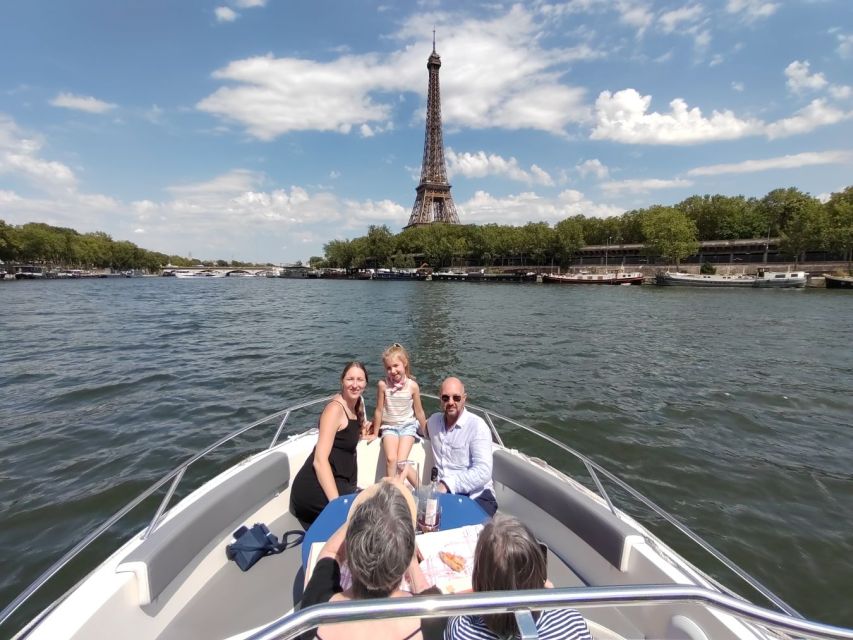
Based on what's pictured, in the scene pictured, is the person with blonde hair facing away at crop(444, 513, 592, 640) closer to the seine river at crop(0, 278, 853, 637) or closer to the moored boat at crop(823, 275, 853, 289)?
the seine river at crop(0, 278, 853, 637)

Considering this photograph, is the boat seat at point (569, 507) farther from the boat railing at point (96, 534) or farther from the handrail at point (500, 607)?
the boat railing at point (96, 534)

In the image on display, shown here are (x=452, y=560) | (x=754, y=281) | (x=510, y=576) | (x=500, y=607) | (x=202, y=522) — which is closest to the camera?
(x=500, y=607)

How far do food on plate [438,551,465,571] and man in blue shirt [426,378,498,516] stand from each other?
104 centimetres

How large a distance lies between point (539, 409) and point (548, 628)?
8203mm

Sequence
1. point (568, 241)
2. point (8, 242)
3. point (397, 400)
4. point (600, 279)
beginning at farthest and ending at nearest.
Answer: point (568, 241) → point (8, 242) → point (600, 279) → point (397, 400)

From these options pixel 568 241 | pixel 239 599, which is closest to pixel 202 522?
pixel 239 599

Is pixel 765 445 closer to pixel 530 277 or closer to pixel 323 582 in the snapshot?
pixel 323 582

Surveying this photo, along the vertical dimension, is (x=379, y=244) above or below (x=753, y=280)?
above

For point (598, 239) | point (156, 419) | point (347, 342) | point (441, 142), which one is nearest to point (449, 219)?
point (441, 142)

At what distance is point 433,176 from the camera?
103 meters

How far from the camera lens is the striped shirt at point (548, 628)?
1.62 m

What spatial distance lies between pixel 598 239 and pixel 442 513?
323 ft

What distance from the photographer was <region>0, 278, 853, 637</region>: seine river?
5250 mm

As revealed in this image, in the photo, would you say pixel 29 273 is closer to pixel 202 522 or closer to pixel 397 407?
pixel 397 407
